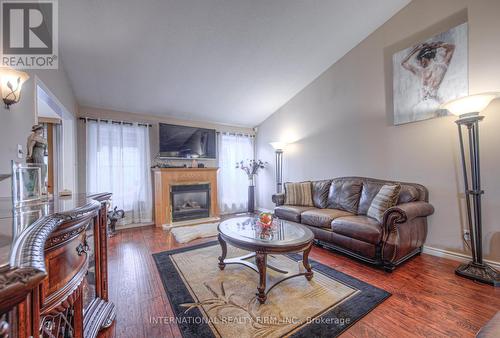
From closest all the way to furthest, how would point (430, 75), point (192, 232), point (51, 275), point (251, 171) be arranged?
point (51, 275), point (430, 75), point (192, 232), point (251, 171)

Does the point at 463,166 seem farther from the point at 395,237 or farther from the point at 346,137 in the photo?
the point at 346,137

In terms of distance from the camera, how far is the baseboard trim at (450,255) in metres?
2.23

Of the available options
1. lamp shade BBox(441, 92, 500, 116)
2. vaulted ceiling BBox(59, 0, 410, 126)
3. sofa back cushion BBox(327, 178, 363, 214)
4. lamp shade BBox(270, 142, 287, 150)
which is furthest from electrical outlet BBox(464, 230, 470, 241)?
lamp shade BBox(270, 142, 287, 150)

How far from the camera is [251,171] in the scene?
18.1 ft

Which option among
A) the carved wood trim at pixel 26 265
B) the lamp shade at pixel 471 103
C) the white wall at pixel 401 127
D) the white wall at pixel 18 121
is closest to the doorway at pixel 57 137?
the white wall at pixel 18 121

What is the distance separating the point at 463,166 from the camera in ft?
7.36

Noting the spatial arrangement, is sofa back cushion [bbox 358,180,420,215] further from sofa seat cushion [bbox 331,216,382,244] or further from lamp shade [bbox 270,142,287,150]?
lamp shade [bbox 270,142,287,150]

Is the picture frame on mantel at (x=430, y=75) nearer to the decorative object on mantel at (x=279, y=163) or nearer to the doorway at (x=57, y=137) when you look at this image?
the decorative object on mantel at (x=279, y=163)

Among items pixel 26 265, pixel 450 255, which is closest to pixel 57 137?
pixel 26 265

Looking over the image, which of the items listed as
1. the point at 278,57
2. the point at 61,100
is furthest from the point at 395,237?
the point at 61,100

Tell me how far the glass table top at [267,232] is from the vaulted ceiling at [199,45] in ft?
8.11

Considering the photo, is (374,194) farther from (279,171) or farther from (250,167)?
(250,167)

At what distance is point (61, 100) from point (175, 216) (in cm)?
259

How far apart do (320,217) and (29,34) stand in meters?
3.86
